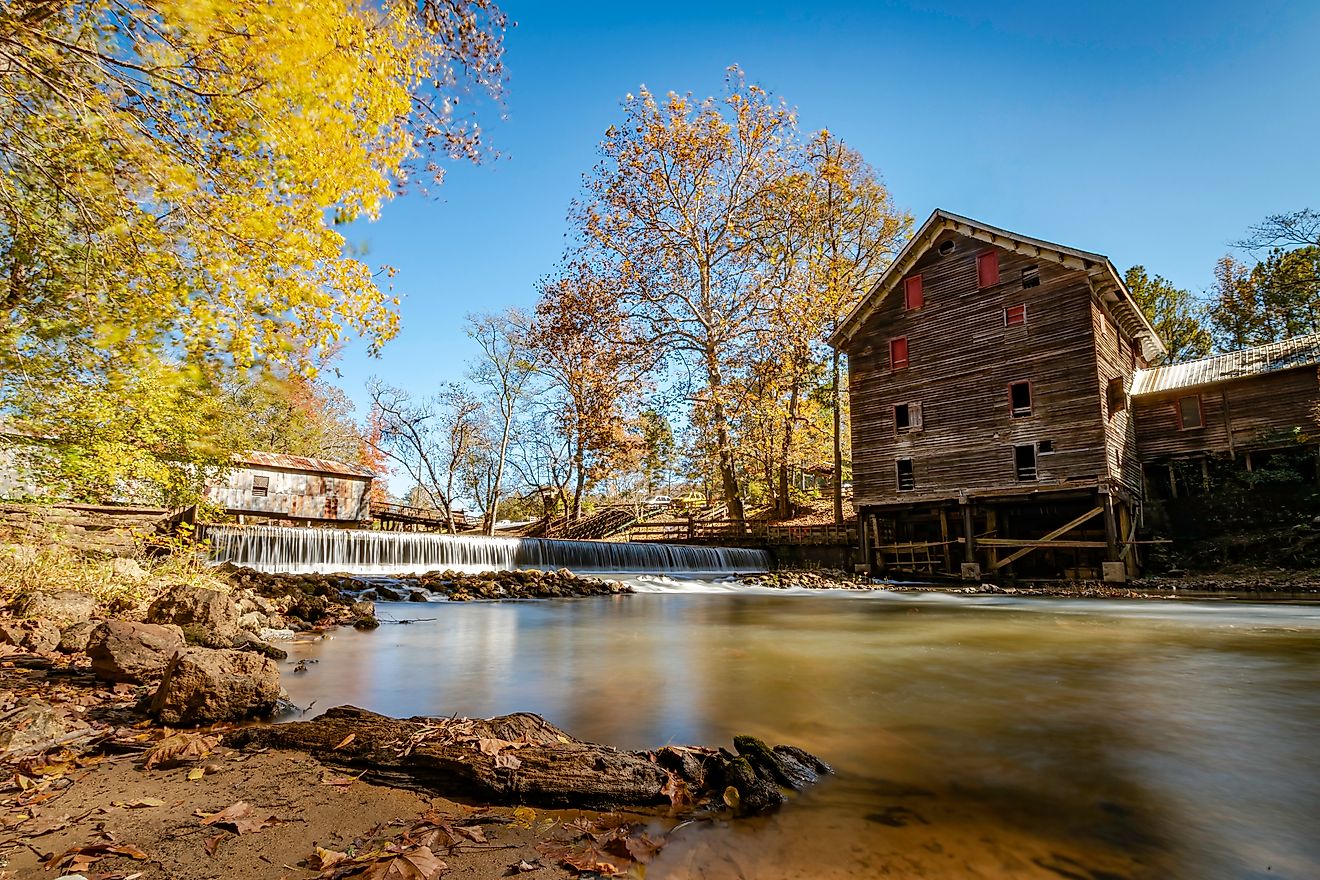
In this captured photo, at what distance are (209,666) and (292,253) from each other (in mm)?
3019

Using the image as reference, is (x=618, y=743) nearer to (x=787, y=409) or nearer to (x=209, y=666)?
(x=209, y=666)

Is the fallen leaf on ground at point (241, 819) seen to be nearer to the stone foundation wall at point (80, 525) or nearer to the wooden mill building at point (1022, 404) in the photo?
the stone foundation wall at point (80, 525)

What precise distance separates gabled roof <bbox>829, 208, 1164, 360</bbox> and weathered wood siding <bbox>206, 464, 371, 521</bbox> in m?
28.7

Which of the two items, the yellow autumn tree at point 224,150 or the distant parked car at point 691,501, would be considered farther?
the distant parked car at point 691,501

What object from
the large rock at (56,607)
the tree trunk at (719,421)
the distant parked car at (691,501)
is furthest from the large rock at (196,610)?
the distant parked car at (691,501)

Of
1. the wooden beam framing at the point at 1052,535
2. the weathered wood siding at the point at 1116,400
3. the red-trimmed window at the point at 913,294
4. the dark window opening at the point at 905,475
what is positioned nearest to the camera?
the wooden beam framing at the point at 1052,535

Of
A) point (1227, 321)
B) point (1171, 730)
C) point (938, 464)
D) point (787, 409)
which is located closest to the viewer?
point (1171, 730)

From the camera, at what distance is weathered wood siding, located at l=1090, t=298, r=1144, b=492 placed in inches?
766

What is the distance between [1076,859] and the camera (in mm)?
2352

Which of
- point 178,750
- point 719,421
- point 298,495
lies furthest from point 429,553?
point 298,495

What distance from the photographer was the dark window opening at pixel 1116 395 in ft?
67.0

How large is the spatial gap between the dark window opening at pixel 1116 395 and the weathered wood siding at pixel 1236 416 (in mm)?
2366

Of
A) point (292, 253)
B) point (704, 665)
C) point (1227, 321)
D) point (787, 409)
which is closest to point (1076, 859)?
point (704, 665)

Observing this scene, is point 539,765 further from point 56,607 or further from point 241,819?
point 56,607
